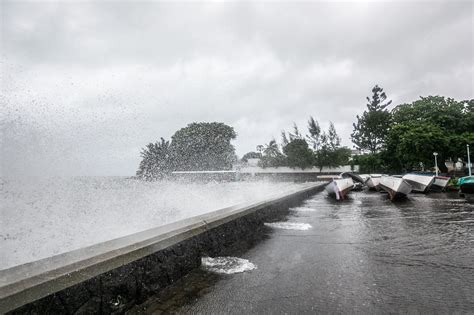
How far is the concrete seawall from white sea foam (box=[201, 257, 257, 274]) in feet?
0.43

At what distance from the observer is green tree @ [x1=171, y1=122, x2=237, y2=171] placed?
67.5m

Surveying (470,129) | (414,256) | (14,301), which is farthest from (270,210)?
(470,129)

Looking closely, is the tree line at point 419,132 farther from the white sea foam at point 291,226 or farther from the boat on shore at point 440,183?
the white sea foam at point 291,226

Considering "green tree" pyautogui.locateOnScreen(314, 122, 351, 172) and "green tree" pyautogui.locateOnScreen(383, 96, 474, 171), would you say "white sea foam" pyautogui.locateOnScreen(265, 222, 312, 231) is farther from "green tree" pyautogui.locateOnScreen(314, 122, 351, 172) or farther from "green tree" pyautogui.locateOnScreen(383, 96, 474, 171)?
"green tree" pyautogui.locateOnScreen(314, 122, 351, 172)

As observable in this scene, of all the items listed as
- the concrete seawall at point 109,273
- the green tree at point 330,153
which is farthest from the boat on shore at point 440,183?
the green tree at point 330,153

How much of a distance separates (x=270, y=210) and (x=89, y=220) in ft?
19.5

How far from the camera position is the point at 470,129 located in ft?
119

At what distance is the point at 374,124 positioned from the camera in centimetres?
5559

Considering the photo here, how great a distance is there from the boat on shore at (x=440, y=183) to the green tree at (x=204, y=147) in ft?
153

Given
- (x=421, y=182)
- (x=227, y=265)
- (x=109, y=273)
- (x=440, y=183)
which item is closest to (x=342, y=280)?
(x=227, y=265)

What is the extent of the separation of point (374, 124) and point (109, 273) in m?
59.9

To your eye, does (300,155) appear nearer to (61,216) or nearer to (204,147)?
(204,147)

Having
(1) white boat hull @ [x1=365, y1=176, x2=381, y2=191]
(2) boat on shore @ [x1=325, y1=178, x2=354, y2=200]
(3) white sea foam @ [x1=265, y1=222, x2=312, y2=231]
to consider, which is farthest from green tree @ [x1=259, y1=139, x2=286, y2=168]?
(3) white sea foam @ [x1=265, y1=222, x2=312, y2=231]

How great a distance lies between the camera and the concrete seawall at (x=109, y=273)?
207 centimetres
